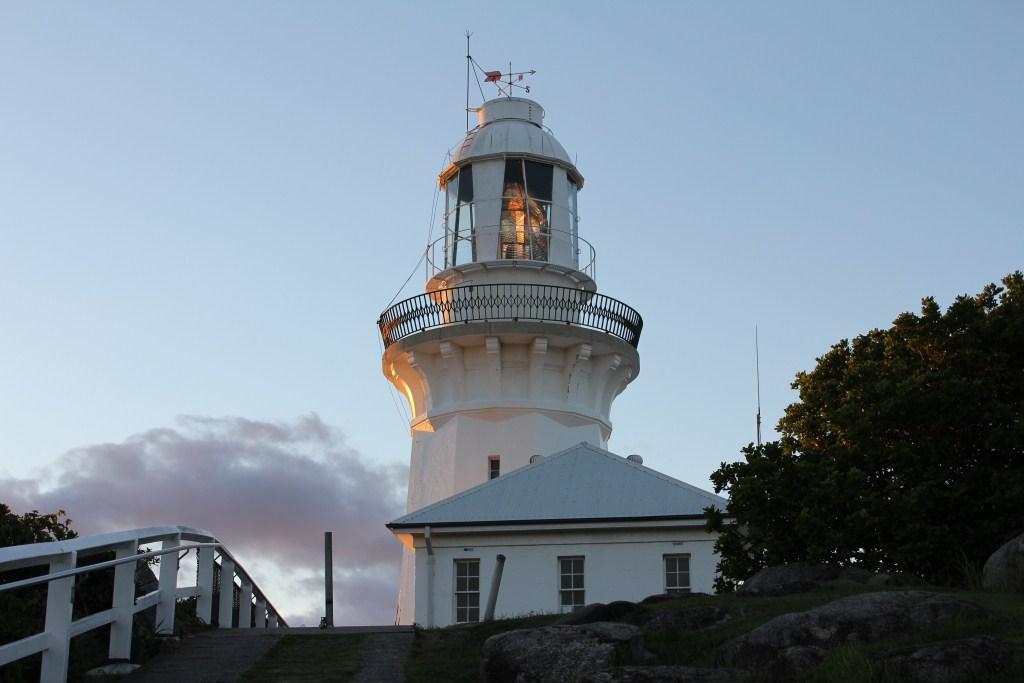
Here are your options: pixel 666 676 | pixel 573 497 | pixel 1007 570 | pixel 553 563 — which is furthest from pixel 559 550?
pixel 666 676

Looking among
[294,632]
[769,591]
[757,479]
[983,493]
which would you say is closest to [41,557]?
[294,632]

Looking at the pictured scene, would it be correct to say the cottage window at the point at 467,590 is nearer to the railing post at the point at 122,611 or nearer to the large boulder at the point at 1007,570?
the large boulder at the point at 1007,570

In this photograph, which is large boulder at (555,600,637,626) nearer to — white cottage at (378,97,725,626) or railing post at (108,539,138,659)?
railing post at (108,539,138,659)

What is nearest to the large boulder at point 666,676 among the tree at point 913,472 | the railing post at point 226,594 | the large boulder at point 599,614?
the large boulder at point 599,614

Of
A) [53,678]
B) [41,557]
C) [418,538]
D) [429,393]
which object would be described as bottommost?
[53,678]

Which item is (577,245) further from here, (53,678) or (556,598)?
(53,678)

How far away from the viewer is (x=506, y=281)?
32.2 m

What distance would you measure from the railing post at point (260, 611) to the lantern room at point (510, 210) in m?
12.2

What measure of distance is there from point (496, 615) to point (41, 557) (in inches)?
593

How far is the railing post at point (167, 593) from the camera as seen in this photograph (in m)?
15.3

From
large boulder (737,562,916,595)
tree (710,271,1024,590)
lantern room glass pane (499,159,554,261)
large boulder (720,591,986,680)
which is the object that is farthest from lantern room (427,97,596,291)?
large boulder (720,591,986,680)

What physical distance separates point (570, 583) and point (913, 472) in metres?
7.06

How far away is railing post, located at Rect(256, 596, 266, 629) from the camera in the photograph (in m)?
21.6

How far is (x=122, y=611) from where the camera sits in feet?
44.5
